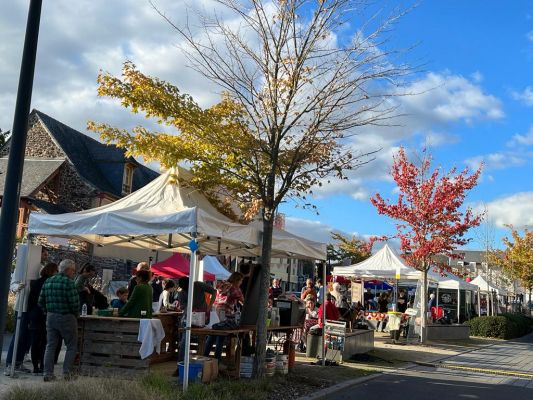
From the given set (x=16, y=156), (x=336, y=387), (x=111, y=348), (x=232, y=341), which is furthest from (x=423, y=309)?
(x=16, y=156)

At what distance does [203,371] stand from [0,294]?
3.46m

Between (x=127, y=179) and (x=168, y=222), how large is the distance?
28893mm

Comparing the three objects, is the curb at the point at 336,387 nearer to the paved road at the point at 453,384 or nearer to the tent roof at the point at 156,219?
the paved road at the point at 453,384

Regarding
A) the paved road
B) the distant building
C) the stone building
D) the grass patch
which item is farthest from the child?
the distant building

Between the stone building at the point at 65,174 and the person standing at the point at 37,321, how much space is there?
18.0 m

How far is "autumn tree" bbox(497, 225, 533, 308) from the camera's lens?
121 feet

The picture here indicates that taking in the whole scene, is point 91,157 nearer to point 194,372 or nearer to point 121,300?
point 121,300

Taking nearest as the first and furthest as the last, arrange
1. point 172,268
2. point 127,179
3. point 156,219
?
point 156,219 < point 172,268 < point 127,179

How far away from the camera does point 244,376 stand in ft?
31.0

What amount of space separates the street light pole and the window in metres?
29.5

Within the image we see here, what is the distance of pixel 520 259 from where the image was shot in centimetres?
3681

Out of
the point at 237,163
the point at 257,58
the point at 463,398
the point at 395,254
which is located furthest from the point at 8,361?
the point at 395,254

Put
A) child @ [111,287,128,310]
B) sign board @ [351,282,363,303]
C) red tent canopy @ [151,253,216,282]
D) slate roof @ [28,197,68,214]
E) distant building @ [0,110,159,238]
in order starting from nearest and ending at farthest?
child @ [111,287,128,310] → red tent canopy @ [151,253,216,282] → sign board @ [351,282,363,303] → slate roof @ [28,197,68,214] → distant building @ [0,110,159,238]

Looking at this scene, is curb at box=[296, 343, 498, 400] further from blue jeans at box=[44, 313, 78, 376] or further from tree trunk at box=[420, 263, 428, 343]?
tree trunk at box=[420, 263, 428, 343]
